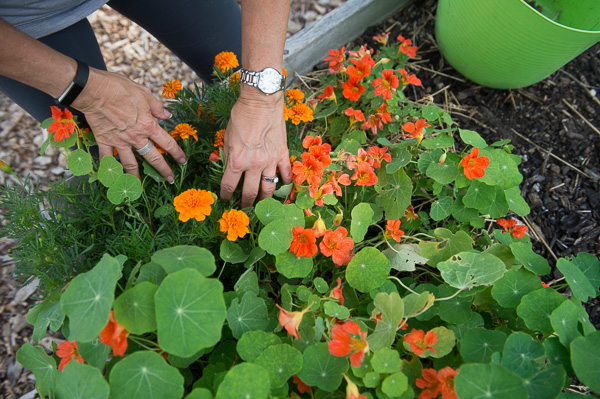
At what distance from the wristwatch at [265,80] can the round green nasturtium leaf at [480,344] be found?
36.4 inches

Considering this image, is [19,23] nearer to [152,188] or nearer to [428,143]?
[152,188]

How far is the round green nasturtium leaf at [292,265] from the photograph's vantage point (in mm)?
1215

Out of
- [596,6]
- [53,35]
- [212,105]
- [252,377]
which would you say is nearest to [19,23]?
[53,35]

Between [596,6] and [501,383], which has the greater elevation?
[596,6]

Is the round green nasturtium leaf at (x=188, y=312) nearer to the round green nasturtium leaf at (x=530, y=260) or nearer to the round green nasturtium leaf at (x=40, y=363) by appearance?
the round green nasturtium leaf at (x=40, y=363)

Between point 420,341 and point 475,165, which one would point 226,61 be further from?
point 420,341

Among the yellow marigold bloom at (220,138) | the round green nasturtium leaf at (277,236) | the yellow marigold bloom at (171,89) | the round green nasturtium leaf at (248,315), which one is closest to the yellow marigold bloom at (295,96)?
the yellow marigold bloom at (220,138)

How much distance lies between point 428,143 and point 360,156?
317mm

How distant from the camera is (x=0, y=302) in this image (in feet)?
6.00

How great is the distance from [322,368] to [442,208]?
0.75 meters

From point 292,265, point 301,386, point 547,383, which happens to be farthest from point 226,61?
point 547,383

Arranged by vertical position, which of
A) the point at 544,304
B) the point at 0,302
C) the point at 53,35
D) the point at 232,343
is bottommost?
the point at 0,302

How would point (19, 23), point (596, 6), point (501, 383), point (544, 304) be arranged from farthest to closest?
point (596, 6) → point (19, 23) → point (544, 304) → point (501, 383)

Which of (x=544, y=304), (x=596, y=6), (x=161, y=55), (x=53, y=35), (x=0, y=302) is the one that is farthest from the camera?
(x=161, y=55)
